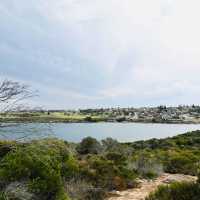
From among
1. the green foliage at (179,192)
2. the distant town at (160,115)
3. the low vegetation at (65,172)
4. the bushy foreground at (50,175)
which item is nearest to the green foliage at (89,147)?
the low vegetation at (65,172)

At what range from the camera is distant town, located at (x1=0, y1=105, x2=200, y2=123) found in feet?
22.2

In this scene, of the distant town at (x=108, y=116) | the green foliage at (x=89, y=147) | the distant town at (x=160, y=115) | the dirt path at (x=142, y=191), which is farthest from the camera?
the distant town at (x=160, y=115)

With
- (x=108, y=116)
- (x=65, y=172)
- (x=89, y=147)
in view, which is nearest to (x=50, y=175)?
(x=65, y=172)

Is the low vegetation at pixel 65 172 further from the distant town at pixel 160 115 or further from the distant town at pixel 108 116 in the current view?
the distant town at pixel 160 115

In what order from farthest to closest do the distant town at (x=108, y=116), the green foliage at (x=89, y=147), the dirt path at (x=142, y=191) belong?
the green foliage at (x=89, y=147) < the dirt path at (x=142, y=191) < the distant town at (x=108, y=116)

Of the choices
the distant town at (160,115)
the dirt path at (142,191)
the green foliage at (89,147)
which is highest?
the distant town at (160,115)

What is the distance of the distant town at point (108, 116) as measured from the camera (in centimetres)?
677

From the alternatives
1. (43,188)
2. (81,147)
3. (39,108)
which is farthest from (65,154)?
(81,147)

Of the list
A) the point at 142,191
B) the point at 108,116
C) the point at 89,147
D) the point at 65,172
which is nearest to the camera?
the point at 65,172

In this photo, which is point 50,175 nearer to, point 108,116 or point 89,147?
point 89,147

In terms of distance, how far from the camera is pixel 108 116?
15125 cm

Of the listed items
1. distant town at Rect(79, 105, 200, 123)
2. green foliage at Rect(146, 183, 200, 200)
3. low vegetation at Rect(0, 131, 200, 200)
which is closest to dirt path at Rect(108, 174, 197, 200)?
low vegetation at Rect(0, 131, 200, 200)

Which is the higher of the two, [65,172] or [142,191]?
[65,172]

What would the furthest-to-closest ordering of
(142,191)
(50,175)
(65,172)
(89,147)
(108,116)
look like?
(108,116) → (89,147) → (142,191) → (65,172) → (50,175)
